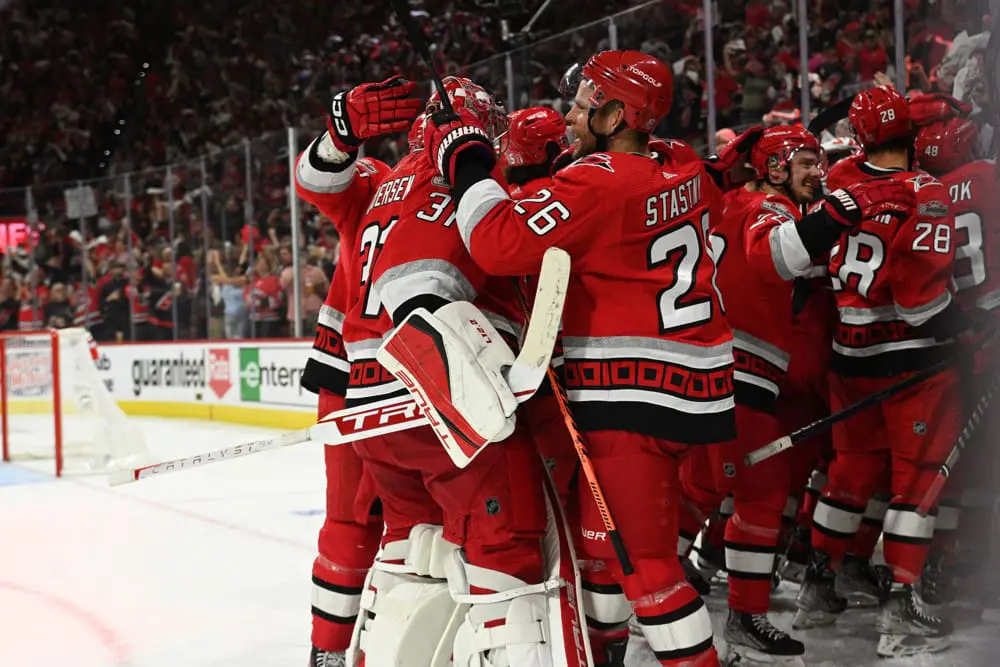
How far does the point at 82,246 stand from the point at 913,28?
8844mm

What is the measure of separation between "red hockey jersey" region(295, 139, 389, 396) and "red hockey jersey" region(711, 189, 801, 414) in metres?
0.87

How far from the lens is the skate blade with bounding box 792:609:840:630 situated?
3.01 meters

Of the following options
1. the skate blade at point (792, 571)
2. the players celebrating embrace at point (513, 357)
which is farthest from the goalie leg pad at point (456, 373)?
the skate blade at point (792, 571)

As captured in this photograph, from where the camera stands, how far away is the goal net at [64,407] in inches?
264

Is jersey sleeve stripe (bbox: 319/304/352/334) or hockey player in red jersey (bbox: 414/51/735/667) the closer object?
hockey player in red jersey (bbox: 414/51/735/667)

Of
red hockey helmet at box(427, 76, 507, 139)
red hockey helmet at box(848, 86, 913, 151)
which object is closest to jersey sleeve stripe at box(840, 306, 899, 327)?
red hockey helmet at box(848, 86, 913, 151)

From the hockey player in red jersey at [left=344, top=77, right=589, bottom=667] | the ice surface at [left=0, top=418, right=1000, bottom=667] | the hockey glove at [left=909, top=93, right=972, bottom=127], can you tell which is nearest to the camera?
the hockey player in red jersey at [left=344, top=77, right=589, bottom=667]

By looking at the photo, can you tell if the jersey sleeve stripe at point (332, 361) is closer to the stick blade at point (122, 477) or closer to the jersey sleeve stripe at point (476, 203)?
the stick blade at point (122, 477)

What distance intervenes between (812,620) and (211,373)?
743 cm

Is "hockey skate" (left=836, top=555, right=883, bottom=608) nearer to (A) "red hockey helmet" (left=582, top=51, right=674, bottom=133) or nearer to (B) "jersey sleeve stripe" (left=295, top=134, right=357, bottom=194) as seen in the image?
(A) "red hockey helmet" (left=582, top=51, right=674, bottom=133)

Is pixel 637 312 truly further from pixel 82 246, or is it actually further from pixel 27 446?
pixel 82 246

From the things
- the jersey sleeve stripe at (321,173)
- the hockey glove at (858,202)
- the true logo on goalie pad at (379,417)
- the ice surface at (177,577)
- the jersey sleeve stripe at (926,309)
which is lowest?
the ice surface at (177,577)

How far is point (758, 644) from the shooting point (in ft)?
8.75

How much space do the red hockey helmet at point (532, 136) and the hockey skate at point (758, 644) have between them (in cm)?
124
